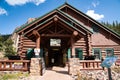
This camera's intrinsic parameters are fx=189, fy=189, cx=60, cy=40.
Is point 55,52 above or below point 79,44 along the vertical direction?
below

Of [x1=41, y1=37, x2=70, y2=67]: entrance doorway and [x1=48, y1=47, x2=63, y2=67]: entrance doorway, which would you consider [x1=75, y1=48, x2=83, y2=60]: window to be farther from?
[x1=48, y1=47, x2=63, y2=67]: entrance doorway

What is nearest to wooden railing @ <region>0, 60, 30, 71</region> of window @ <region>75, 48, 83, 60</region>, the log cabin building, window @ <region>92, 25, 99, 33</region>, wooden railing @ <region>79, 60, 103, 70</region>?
wooden railing @ <region>79, 60, 103, 70</region>

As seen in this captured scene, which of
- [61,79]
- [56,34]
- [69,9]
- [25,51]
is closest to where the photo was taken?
[61,79]

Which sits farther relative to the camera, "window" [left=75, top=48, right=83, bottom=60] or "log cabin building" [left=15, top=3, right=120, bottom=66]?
"window" [left=75, top=48, right=83, bottom=60]

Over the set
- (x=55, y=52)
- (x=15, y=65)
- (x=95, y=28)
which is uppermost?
(x=95, y=28)

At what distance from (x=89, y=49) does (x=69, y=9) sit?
21.8ft

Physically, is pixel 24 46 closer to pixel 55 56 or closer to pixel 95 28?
pixel 55 56

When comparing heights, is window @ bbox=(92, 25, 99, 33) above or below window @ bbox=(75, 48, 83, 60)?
above

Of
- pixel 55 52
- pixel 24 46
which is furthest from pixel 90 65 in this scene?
pixel 55 52

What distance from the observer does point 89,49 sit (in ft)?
75.5

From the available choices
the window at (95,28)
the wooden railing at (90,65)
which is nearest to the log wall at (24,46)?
the wooden railing at (90,65)

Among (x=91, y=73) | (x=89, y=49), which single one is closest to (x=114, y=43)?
(x=89, y=49)

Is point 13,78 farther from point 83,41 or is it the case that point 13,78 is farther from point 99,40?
point 99,40

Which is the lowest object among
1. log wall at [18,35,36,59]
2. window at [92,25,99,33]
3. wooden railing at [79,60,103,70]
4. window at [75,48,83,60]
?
wooden railing at [79,60,103,70]
